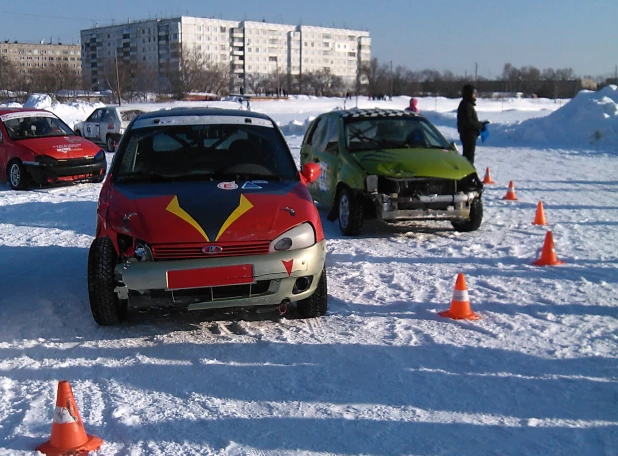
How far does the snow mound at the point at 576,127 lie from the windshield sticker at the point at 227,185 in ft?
59.9

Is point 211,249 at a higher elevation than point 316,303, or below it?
higher

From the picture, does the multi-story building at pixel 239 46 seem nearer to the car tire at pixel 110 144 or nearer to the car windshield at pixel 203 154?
the car tire at pixel 110 144

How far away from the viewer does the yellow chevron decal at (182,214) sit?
488cm

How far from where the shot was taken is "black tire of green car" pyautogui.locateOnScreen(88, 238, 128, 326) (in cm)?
496

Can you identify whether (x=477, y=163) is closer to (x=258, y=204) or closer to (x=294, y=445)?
(x=258, y=204)

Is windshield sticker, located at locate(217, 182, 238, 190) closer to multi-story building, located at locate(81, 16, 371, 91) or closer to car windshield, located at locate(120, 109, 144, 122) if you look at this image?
car windshield, located at locate(120, 109, 144, 122)

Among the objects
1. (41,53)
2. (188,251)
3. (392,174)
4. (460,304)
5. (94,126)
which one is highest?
(41,53)

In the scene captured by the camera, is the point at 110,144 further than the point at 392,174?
Yes

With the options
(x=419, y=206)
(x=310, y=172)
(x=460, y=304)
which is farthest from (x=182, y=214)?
(x=419, y=206)

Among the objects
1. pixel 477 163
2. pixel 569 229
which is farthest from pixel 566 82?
pixel 569 229

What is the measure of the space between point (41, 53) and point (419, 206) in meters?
164

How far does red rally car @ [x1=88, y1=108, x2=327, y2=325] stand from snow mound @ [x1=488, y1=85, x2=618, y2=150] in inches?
720

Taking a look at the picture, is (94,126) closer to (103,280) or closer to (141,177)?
(141,177)

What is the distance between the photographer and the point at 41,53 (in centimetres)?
15375
